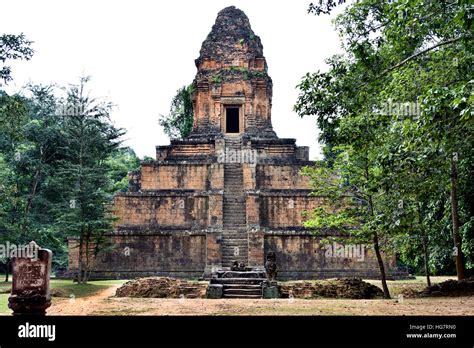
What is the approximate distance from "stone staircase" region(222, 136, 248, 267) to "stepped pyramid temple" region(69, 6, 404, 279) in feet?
0.14

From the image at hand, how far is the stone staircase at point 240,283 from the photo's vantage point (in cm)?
1512

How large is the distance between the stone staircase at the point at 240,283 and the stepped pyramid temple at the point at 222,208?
2.95 metres

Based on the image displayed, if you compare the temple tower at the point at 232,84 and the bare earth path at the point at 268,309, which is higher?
the temple tower at the point at 232,84

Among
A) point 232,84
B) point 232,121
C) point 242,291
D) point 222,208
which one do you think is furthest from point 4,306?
point 232,121

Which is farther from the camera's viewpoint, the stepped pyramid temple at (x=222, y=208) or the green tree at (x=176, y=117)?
the green tree at (x=176, y=117)

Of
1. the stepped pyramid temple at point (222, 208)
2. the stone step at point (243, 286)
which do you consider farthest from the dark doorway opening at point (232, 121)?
the stone step at point (243, 286)

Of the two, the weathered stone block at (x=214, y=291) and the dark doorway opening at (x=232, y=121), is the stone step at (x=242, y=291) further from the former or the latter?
the dark doorway opening at (x=232, y=121)

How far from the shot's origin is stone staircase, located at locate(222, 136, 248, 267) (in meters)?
20.3

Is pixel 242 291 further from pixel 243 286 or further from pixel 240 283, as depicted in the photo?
pixel 240 283

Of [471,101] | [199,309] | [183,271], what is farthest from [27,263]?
[183,271]

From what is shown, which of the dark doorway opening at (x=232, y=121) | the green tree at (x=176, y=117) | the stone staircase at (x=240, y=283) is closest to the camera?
the stone staircase at (x=240, y=283)

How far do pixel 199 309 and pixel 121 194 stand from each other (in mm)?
12056
